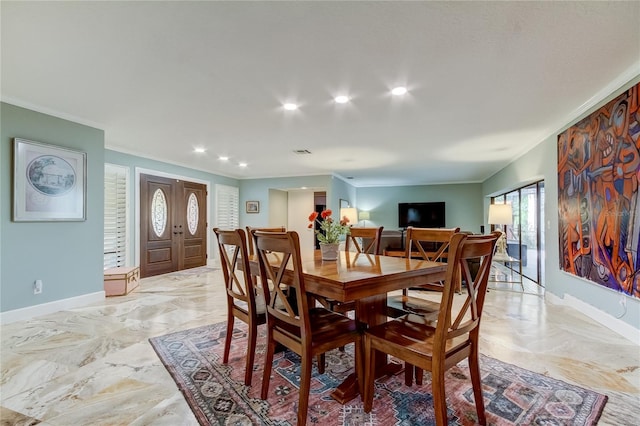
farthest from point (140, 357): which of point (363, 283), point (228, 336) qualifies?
point (363, 283)

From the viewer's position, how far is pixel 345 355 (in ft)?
7.51

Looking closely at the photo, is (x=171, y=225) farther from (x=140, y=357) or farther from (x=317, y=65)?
(x=317, y=65)

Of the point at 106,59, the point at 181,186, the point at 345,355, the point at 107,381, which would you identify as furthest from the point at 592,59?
the point at 181,186

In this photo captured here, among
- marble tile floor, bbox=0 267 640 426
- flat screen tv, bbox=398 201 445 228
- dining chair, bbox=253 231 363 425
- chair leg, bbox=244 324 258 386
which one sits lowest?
marble tile floor, bbox=0 267 640 426

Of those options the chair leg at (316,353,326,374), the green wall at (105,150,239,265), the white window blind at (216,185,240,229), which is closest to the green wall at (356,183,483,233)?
the white window blind at (216,185,240,229)

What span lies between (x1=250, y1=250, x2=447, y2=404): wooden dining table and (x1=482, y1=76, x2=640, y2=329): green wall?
7.34 feet

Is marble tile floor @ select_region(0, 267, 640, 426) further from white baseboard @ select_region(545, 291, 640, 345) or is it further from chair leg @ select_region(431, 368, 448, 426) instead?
chair leg @ select_region(431, 368, 448, 426)

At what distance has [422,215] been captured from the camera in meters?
9.47

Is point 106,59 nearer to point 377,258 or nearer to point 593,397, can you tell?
point 377,258

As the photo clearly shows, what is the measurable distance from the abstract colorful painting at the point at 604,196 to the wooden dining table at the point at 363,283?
6.54ft

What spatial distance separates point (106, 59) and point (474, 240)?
2.82 m

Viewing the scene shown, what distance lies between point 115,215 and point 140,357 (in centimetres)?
365

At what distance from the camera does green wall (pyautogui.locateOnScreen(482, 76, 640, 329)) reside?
2.64m

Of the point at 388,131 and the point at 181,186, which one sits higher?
the point at 388,131
